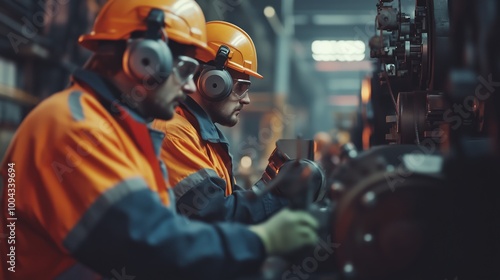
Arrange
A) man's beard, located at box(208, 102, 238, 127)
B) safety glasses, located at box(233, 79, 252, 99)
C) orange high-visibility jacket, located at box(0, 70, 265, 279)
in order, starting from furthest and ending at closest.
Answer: safety glasses, located at box(233, 79, 252, 99) < man's beard, located at box(208, 102, 238, 127) < orange high-visibility jacket, located at box(0, 70, 265, 279)

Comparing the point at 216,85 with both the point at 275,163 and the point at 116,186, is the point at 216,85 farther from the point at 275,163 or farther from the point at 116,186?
the point at 116,186

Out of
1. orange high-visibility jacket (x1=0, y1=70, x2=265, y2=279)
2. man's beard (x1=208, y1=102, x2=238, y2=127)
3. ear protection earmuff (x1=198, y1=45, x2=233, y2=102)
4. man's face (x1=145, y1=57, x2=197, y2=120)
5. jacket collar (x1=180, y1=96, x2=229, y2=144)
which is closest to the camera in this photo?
orange high-visibility jacket (x1=0, y1=70, x2=265, y2=279)

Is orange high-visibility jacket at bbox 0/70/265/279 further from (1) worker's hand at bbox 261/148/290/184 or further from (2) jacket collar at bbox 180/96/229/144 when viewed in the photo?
(1) worker's hand at bbox 261/148/290/184

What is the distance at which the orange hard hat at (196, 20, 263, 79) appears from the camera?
149 inches

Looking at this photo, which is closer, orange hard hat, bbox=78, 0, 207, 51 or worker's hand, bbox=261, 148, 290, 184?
orange hard hat, bbox=78, 0, 207, 51

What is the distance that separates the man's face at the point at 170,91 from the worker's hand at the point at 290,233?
1.88ft

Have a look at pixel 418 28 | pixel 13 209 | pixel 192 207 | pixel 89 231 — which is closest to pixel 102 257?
pixel 89 231

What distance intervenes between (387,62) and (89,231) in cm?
214

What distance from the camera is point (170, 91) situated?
2141 mm

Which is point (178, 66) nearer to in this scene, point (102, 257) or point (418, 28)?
point (102, 257)

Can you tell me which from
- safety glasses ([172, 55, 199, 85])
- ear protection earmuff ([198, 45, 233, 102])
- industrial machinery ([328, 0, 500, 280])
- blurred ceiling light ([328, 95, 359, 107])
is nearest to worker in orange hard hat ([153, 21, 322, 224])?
ear protection earmuff ([198, 45, 233, 102])

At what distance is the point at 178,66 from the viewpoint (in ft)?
7.14

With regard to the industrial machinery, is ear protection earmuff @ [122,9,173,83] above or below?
above

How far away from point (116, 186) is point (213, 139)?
5.01ft
